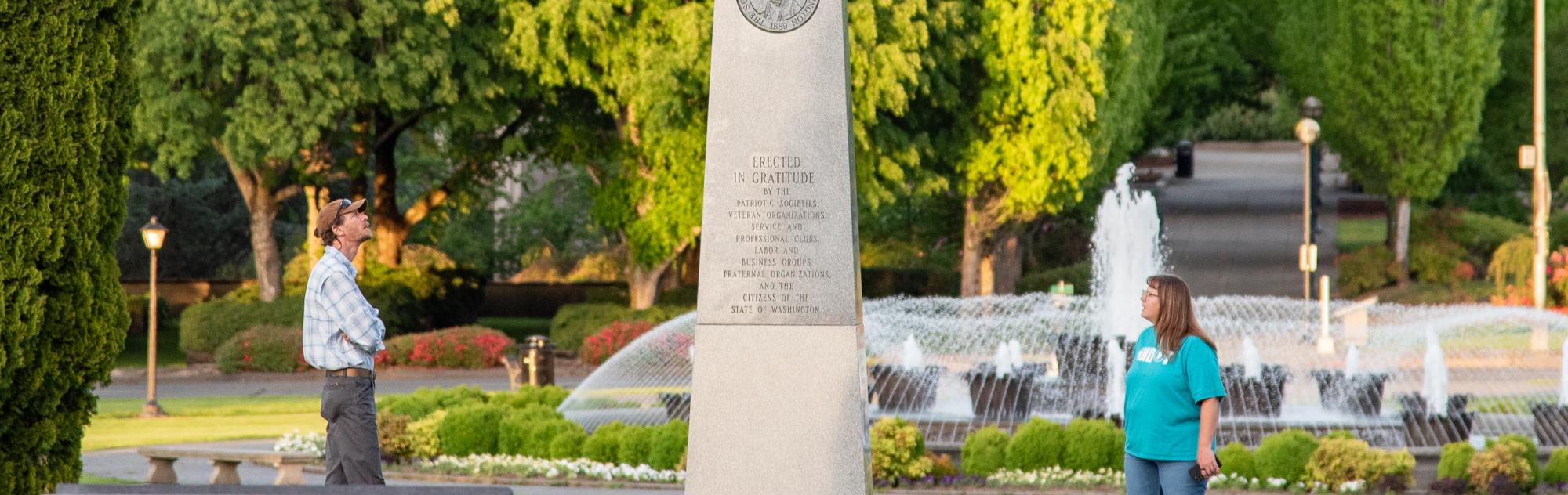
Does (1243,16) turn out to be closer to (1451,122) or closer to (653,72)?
(1451,122)

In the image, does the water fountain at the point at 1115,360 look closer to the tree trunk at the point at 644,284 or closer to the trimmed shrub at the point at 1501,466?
the trimmed shrub at the point at 1501,466

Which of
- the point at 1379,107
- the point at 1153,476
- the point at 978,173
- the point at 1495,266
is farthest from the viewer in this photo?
the point at 1379,107

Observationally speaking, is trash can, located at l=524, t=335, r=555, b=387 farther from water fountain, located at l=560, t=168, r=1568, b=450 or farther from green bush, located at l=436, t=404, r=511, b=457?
green bush, located at l=436, t=404, r=511, b=457

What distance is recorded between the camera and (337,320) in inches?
332

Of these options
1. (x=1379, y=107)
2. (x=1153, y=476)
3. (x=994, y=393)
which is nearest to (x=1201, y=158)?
(x=1379, y=107)

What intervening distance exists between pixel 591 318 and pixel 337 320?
83.3 ft

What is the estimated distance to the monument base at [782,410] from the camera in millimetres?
9859

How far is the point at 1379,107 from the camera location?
40.0 m

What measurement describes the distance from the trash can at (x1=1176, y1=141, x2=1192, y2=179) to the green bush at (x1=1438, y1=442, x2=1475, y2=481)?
149 ft

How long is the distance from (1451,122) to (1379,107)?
57.1 inches

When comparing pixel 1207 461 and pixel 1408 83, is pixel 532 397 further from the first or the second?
pixel 1408 83

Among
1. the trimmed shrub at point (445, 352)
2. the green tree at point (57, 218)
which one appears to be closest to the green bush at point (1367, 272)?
the trimmed shrub at point (445, 352)

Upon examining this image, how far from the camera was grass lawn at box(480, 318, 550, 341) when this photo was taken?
4341 centimetres

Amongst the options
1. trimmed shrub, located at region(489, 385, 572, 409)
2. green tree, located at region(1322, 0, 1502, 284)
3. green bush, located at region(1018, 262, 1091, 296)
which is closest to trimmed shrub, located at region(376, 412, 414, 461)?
trimmed shrub, located at region(489, 385, 572, 409)
